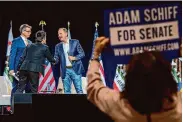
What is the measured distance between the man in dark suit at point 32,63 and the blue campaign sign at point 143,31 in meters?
3.62

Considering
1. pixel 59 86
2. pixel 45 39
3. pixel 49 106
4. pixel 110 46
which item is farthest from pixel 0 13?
pixel 110 46

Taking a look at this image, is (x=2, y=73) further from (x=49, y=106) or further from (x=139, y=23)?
(x=139, y=23)

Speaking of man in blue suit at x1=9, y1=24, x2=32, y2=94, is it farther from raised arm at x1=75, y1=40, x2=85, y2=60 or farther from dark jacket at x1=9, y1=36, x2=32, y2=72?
raised arm at x1=75, y1=40, x2=85, y2=60

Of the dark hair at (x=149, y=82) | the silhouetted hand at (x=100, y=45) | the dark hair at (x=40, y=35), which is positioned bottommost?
the dark hair at (x=149, y=82)

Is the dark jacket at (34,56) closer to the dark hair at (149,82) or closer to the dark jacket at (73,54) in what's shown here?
the dark jacket at (73,54)

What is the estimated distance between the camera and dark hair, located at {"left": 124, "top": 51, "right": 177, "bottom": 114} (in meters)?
1.13

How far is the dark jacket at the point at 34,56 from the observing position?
195 inches

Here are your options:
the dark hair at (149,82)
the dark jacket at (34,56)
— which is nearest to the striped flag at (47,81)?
the dark jacket at (34,56)

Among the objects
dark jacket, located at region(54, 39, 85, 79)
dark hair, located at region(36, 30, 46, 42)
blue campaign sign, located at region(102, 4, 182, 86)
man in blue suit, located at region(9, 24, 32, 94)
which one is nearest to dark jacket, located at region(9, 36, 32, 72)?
man in blue suit, located at region(9, 24, 32, 94)

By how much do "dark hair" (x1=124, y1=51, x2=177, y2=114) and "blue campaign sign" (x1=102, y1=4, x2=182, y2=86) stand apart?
0.70 ft

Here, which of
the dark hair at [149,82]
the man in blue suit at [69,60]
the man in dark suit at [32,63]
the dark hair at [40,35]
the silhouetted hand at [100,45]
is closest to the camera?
the dark hair at [149,82]

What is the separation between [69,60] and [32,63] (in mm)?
843

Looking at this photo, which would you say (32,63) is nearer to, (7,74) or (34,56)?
(34,56)

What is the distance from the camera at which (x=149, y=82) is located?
3.71 feet
